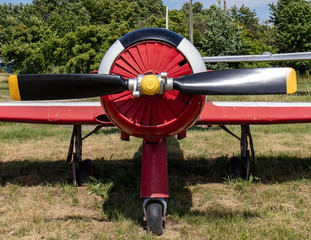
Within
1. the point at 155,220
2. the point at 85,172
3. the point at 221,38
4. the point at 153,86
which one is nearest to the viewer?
the point at 153,86

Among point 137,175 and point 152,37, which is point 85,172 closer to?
point 137,175

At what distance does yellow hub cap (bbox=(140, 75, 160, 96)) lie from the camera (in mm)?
2752

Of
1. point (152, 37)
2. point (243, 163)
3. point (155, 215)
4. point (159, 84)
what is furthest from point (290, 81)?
point (243, 163)

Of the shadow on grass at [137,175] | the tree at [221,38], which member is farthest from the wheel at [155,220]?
the tree at [221,38]

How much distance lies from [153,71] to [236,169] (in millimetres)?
2856

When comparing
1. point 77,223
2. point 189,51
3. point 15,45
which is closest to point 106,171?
point 77,223

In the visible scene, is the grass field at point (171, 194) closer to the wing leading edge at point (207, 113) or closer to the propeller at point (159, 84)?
the wing leading edge at point (207, 113)

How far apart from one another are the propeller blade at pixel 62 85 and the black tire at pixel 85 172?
7.70 ft

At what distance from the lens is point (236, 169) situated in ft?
17.6

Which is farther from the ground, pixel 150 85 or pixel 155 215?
pixel 150 85

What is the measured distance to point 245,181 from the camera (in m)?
4.98

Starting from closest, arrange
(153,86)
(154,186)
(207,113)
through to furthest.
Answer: (153,86) → (154,186) → (207,113)

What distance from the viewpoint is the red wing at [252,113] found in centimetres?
443

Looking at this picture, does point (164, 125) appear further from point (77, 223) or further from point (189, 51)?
point (77, 223)
